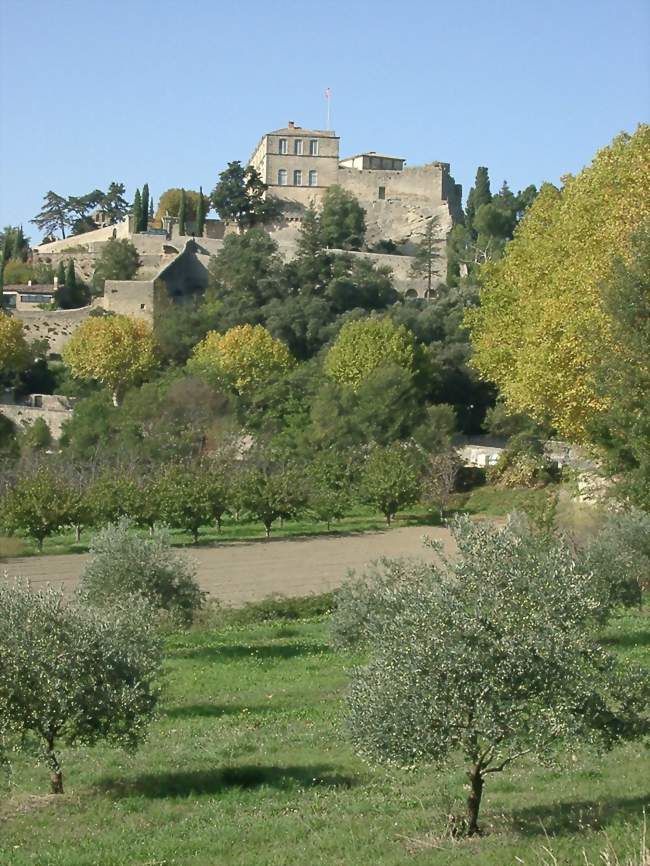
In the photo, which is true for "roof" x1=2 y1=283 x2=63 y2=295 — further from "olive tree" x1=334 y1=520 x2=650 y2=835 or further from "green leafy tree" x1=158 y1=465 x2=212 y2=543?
"olive tree" x1=334 y1=520 x2=650 y2=835

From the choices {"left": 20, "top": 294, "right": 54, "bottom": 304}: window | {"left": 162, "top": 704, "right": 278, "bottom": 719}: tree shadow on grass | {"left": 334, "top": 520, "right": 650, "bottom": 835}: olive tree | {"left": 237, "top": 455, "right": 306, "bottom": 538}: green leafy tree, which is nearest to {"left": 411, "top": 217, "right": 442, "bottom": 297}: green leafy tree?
{"left": 20, "top": 294, "right": 54, "bottom": 304}: window

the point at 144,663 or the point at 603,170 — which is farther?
the point at 603,170

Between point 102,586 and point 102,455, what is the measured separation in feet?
85.9

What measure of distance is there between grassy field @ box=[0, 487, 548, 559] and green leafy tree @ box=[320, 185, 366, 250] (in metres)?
28.5

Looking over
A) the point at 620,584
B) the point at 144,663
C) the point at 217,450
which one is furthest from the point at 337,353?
the point at 144,663

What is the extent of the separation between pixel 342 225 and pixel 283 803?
59761 mm

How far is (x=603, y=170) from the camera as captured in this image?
90.1 feet

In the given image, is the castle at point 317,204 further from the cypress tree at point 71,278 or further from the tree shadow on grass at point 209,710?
the tree shadow on grass at point 209,710

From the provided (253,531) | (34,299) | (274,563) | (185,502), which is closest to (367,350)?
(253,531)

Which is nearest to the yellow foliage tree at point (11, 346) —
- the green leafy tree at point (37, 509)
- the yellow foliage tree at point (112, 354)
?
the yellow foliage tree at point (112, 354)

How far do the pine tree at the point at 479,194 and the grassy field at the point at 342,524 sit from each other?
131 feet

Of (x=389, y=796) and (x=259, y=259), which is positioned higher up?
(x=259, y=259)

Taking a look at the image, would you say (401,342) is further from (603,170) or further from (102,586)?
(102,586)

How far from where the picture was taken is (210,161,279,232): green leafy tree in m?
70.8
